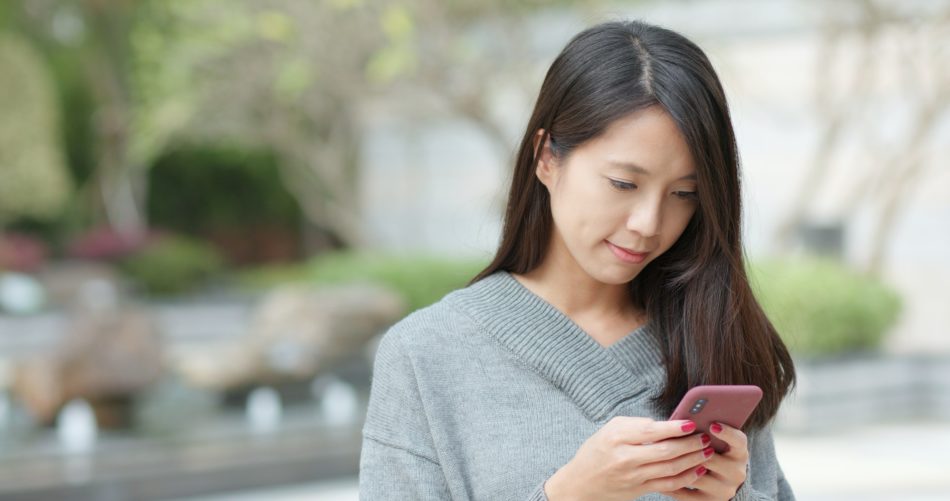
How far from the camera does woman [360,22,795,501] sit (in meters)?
1.64

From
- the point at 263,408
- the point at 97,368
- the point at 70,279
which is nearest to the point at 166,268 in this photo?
the point at 70,279

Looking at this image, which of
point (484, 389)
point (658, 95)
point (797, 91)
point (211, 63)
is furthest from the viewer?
point (211, 63)

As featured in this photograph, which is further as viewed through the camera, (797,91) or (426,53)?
(797,91)

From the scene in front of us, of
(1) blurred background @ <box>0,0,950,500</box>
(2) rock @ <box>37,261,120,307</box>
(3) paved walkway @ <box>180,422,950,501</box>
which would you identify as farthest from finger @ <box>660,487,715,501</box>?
(2) rock @ <box>37,261,120,307</box>

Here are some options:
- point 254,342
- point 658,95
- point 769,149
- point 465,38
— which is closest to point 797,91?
point 769,149

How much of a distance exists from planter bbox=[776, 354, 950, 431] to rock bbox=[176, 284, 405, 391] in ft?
10.2

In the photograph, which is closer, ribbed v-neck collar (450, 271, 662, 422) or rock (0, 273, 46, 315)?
ribbed v-neck collar (450, 271, 662, 422)

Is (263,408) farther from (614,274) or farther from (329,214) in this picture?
(329,214)

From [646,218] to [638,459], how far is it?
1.10 feet

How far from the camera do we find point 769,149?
38.1 ft

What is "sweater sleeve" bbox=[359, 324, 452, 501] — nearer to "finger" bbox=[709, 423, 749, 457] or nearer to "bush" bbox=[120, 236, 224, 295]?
"finger" bbox=[709, 423, 749, 457]

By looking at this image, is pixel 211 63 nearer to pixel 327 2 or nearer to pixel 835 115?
pixel 327 2

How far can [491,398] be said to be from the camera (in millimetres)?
1729

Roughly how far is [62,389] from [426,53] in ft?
13.8
